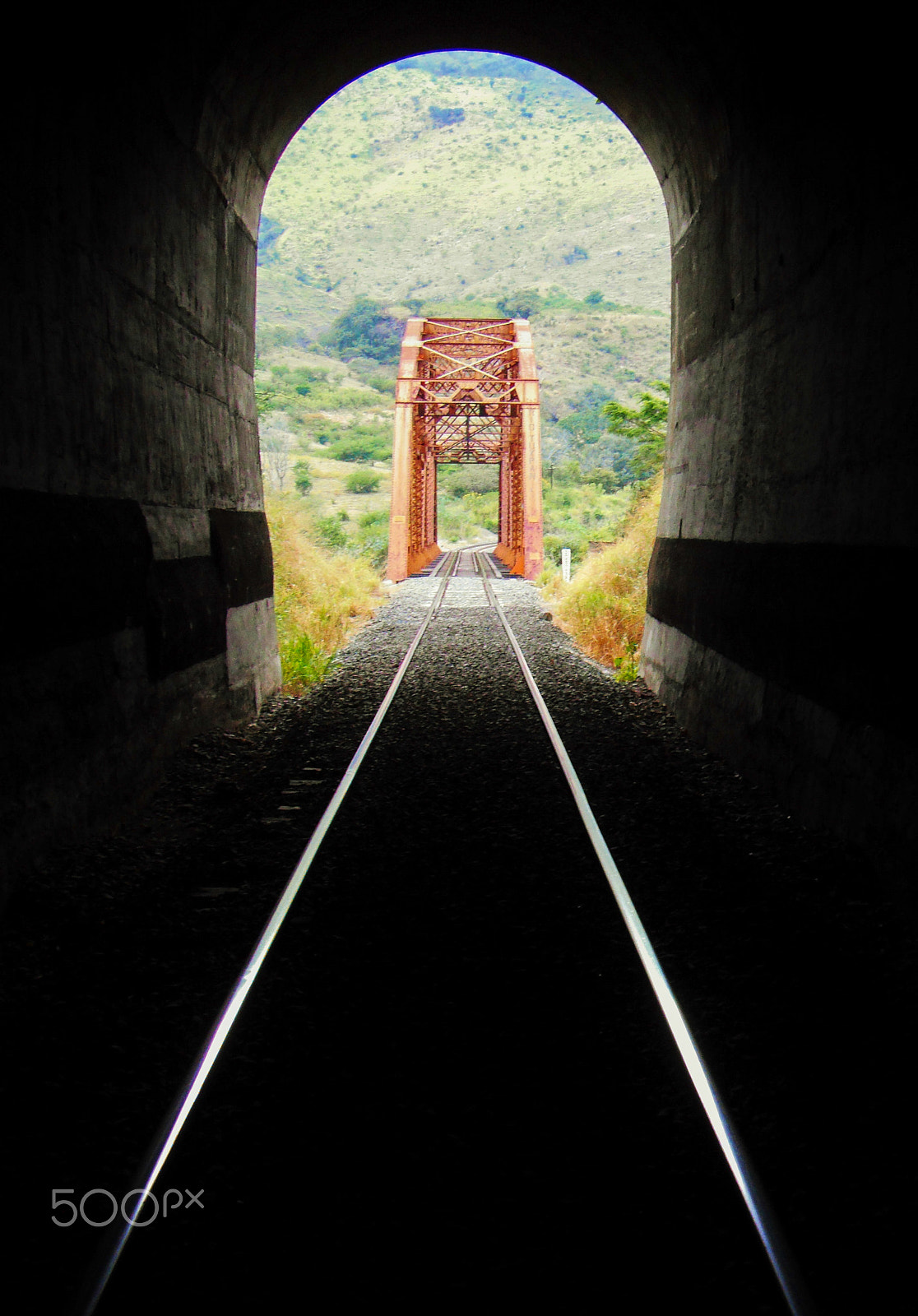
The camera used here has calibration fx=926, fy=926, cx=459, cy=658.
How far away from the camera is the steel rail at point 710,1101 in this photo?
5.92ft

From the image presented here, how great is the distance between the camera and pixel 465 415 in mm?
33031

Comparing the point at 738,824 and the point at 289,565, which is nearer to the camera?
the point at 738,824

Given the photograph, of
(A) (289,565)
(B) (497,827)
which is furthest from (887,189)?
(A) (289,565)

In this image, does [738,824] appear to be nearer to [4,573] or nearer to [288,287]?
[4,573]

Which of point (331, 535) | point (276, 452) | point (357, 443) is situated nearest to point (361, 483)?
point (276, 452)

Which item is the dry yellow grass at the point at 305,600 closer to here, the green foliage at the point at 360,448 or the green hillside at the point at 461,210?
the green foliage at the point at 360,448

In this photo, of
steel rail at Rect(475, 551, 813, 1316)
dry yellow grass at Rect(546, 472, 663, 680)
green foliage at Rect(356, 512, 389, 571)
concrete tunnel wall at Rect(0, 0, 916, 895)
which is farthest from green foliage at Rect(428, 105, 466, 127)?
steel rail at Rect(475, 551, 813, 1316)

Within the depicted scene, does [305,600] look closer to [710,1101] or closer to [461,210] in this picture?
[710,1101]

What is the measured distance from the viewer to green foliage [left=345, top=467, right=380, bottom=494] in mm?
72062

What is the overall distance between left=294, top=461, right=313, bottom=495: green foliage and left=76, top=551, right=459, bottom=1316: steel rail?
191 ft

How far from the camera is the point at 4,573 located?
363 cm

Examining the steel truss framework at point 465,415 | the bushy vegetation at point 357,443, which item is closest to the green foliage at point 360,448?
the bushy vegetation at point 357,443

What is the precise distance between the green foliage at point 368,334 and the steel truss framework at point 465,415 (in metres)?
99.2

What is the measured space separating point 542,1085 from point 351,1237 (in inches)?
28.5
